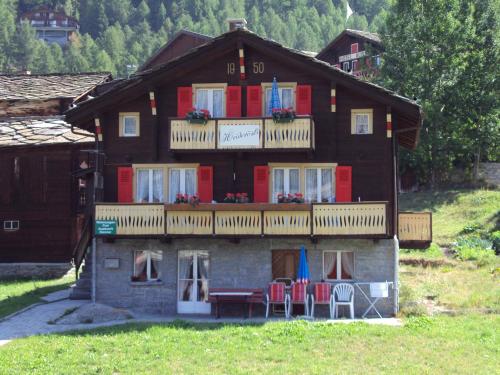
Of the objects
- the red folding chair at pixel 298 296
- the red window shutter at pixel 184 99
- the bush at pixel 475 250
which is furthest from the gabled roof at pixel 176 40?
the red folding chair at pixel 298 296

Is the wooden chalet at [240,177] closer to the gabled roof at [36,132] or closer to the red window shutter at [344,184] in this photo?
the red window shutter at [344,184]

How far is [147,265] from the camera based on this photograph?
2639 cm

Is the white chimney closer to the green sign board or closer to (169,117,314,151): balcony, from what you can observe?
(169,117,314,151): balcony

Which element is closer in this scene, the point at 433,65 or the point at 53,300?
the point at 53,300

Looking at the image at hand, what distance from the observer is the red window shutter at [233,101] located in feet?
87.6

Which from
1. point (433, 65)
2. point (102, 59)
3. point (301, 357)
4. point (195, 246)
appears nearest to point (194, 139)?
point (195, 246)

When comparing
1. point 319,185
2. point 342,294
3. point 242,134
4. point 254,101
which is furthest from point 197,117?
point 342,294

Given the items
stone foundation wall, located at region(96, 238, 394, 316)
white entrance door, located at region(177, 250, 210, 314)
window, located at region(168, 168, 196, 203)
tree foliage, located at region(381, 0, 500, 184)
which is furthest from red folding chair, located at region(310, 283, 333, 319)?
tree foliage, located at region(381, 0, 500, 184)

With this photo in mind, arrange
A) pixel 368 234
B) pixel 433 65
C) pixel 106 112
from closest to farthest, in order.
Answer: pixel 368 234 → pixel 106 112 → pixel 433 65

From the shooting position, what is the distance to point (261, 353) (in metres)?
18.7

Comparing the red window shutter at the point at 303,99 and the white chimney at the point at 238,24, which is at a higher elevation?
the white chimney at the point at 238,24

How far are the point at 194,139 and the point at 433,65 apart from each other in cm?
2817

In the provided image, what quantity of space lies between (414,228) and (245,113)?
6766mm

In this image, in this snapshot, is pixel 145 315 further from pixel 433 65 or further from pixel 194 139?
pixel 433 65
